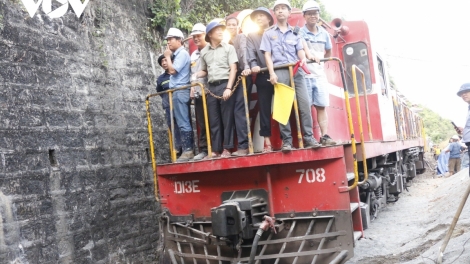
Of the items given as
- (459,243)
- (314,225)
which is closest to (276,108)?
(314,225)

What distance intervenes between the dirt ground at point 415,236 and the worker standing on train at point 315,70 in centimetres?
163

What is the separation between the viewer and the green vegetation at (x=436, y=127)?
30.1 meters

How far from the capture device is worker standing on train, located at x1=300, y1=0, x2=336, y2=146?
4.71 meters

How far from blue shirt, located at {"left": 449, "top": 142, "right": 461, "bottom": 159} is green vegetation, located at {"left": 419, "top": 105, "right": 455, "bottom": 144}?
16162 millimetres

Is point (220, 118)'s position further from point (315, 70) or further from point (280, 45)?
point (315, 70)

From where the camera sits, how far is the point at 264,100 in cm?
445

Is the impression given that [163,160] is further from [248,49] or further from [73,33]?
[248,49]

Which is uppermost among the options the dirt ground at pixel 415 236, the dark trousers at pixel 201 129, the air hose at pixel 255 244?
the dark trousers at pixel 201 129

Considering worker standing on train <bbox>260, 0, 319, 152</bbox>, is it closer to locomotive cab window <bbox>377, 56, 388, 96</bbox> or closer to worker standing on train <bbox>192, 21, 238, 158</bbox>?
worker standing on train <bbox>192, 21, 238, 158</bbox>

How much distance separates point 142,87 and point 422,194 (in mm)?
8188

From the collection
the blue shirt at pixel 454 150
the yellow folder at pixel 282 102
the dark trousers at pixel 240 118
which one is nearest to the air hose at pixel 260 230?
the dark trousers at pixel 240 118

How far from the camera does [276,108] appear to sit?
13.9 ft

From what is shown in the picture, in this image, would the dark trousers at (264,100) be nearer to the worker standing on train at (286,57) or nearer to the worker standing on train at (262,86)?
the worker standing on train at (262,86)

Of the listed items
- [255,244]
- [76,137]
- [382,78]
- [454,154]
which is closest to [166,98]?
[76,137]
